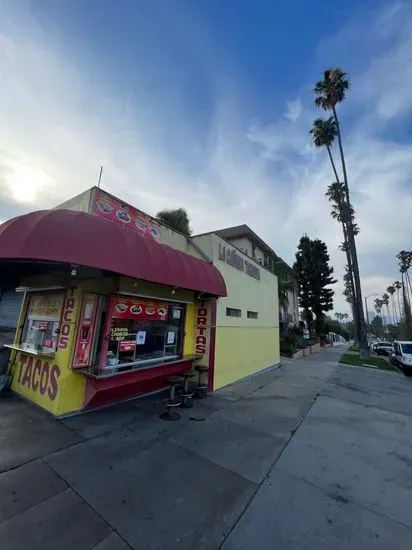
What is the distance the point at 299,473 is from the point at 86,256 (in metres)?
4.97

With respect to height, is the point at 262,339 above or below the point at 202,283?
below

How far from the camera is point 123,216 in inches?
264

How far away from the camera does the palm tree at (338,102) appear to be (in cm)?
2116

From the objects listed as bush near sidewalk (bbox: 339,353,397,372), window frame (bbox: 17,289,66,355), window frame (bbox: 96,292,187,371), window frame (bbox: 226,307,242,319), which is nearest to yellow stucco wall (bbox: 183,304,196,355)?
window frame (bbox: 96,292,187,371)

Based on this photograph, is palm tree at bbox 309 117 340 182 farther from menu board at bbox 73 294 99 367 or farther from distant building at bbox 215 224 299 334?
menu board at bbox 73 294 99 367

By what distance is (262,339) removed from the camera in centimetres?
1285

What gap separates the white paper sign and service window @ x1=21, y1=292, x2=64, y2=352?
190 centimetres

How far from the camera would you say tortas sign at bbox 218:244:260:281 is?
9.39 meters

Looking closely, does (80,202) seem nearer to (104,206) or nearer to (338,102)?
(104,206)

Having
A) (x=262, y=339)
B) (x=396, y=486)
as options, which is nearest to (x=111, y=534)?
(x=396, y=486)

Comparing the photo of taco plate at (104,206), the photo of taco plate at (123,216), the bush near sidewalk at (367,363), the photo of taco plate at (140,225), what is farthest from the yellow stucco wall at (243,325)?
the bush near sidewalk at (367,363)

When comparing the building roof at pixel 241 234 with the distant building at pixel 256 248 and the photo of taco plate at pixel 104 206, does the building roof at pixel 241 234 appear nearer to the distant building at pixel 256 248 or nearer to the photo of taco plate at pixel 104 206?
the distant building at pixel 256 248

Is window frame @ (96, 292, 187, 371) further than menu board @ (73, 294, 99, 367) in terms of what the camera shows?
Yes

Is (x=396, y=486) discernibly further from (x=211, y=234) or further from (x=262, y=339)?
(x=262, y=339)
